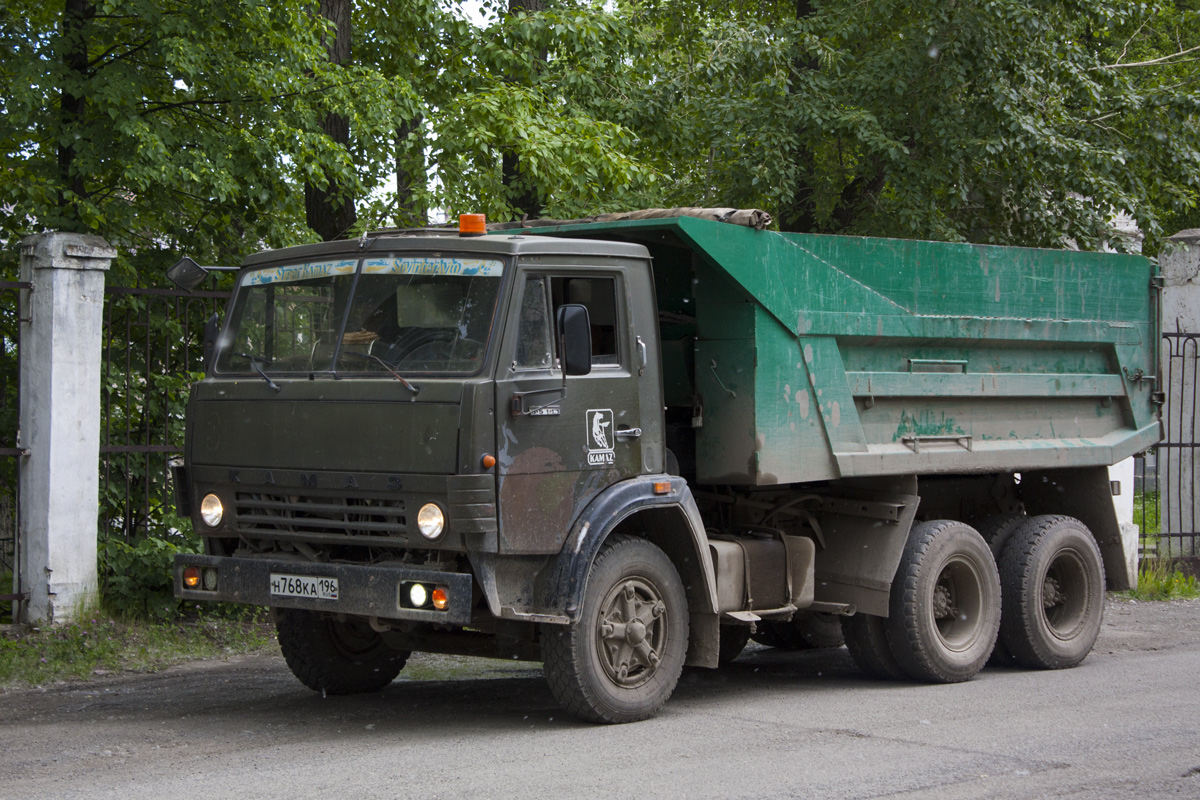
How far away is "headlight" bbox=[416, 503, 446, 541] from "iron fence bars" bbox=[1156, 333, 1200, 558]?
9243 millimetres

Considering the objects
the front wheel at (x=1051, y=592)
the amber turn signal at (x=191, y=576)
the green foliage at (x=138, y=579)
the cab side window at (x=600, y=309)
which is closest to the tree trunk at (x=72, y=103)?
the green foliage at (x=138, y=579)

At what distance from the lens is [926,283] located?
25.8ft

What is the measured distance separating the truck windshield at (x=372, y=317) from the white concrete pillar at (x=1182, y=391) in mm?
8971

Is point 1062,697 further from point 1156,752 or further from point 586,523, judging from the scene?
point 586,523

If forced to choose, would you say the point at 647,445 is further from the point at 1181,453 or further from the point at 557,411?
the point at 1181,453

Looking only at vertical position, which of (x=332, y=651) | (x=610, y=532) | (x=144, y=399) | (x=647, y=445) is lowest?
(x=332, y=651)

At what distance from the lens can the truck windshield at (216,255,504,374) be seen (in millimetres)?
6004

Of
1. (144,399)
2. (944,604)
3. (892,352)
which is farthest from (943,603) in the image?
(144,399)

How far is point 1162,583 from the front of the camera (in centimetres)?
1205

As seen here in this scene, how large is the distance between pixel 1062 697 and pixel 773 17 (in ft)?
37.6

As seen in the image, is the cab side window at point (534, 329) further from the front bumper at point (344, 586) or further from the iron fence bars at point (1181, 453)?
the iron fence bars at point (1181, 453)

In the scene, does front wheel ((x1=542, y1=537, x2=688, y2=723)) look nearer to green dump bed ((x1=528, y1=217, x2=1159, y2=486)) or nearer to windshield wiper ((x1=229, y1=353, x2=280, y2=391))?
green dump bed ((x1=528, y1=217, x2=1159, y2=486))

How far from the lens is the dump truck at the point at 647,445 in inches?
234

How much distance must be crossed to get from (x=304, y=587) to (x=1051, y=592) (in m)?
5.15
